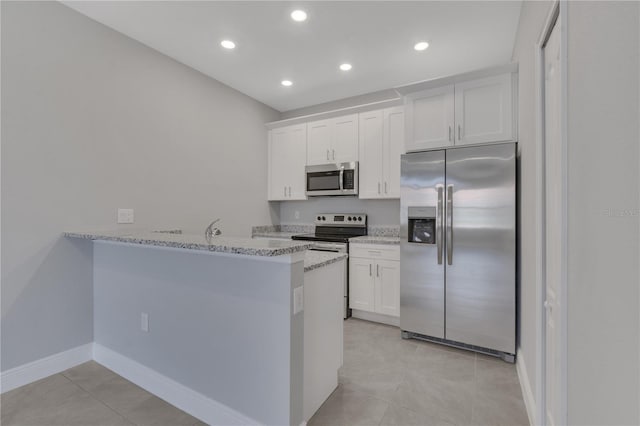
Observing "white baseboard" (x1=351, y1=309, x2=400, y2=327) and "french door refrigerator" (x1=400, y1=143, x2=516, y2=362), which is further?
"white baseboard" (x1=351, y1=309, x2=400, y2=327)

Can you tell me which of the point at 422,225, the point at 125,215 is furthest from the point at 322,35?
the point at 125,215

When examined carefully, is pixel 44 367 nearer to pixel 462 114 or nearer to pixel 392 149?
pixel 392 149

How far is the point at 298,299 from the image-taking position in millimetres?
1523

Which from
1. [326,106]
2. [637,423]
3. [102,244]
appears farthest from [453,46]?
[102,244]

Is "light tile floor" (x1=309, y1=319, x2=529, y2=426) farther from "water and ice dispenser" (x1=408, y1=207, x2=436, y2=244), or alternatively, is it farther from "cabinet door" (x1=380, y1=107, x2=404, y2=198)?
"cabinet door" (x1=380, y1=107, x2=404, y2=198)

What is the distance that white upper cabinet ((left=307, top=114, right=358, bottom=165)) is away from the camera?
12.6 ft

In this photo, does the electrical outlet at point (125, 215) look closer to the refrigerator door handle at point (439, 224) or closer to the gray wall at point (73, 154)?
the gray wall at point (73, 154)

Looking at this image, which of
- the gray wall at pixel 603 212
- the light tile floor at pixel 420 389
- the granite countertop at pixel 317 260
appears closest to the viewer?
the gray wall at pixel 603 212

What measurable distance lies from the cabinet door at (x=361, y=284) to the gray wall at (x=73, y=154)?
1.90 m

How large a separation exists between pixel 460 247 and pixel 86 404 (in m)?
3.03

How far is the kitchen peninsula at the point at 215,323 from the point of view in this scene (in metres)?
1.50

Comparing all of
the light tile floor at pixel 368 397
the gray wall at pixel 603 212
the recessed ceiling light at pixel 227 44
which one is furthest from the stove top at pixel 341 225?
the gray wall at pixel 603 212

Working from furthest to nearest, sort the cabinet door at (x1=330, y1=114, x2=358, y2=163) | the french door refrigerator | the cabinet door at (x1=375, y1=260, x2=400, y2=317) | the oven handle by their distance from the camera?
the cabinet door at (x1=330, y1=114, x2=358, y2=163)
the oven handle
the cabinet door at (x1=375, y1=260, x2=400, y2=317)
the french door refrigerator

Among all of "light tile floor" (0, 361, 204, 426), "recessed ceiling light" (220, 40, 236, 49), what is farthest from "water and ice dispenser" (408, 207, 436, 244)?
"recessed ceiling light" (220, 40, 236, 49)
